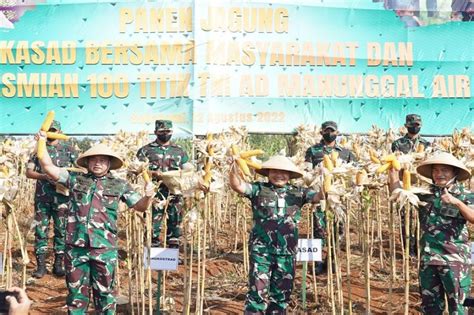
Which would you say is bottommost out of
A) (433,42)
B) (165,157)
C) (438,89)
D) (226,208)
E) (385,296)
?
(385,296)

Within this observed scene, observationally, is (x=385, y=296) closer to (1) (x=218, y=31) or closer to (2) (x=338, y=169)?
(2) (x=338, y=169)

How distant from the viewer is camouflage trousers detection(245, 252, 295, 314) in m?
5.18

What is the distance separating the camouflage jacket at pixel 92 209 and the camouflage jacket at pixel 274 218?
0.96m

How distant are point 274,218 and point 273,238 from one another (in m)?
0.16

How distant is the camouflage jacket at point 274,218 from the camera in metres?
5.21

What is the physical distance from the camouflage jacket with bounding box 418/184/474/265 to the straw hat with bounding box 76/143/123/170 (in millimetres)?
2346

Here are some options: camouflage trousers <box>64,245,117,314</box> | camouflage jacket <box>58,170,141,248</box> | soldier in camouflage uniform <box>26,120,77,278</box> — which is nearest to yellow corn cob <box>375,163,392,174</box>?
camouflage jacket <box>58,170,141,248</box>

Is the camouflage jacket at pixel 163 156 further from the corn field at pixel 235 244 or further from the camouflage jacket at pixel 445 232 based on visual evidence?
the camouflage jacket at pixel 445 232

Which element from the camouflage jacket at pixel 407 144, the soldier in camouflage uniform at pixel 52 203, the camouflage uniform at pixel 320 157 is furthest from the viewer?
the camouflage jacket at pixel 407 144

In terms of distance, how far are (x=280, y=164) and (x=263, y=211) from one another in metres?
0.40

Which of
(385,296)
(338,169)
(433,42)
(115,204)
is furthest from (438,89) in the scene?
(115,204)

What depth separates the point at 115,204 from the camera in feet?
16.8

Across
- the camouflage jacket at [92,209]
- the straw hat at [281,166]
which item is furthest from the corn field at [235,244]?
the camouflage jacket at [92,209]

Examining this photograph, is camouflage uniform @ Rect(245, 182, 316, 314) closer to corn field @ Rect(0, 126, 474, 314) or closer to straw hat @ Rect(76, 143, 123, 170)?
corn field @ Rect(0, 126, 474, 314)
